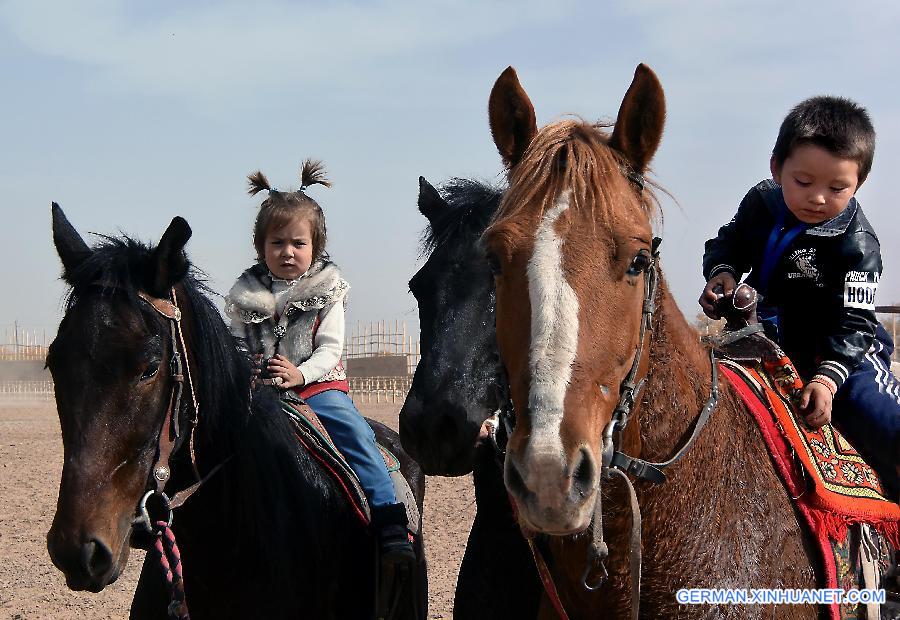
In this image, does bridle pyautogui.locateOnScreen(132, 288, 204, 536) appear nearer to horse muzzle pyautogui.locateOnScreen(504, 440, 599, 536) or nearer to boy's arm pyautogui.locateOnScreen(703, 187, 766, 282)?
horse muzzle pyautogui.locateOnScreen(504, 440, 599, 536)

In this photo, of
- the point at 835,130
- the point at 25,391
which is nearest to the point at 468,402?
the point at 835,130

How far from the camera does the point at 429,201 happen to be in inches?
165

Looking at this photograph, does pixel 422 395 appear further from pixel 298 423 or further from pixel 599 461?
pixel 599 461

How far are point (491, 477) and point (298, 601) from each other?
3.21ft

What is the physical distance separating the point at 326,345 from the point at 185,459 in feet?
3.54

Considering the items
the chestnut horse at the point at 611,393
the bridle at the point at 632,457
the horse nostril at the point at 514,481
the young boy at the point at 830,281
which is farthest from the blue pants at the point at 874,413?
the horse nostril at the point at 514,481

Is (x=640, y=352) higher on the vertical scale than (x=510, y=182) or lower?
lower

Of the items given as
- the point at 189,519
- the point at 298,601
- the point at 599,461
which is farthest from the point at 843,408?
the point at 189,519

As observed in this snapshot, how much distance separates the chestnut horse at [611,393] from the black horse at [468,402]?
2.50 feet

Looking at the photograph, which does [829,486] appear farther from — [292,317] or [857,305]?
[292,317]

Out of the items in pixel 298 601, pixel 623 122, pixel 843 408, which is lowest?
pixel 298 601

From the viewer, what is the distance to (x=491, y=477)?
3729mm

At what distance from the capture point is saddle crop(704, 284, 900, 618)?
8.86 ft

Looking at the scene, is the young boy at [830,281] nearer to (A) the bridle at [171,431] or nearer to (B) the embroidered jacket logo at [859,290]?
(B) the embroidered jacket logo at [859,290]
